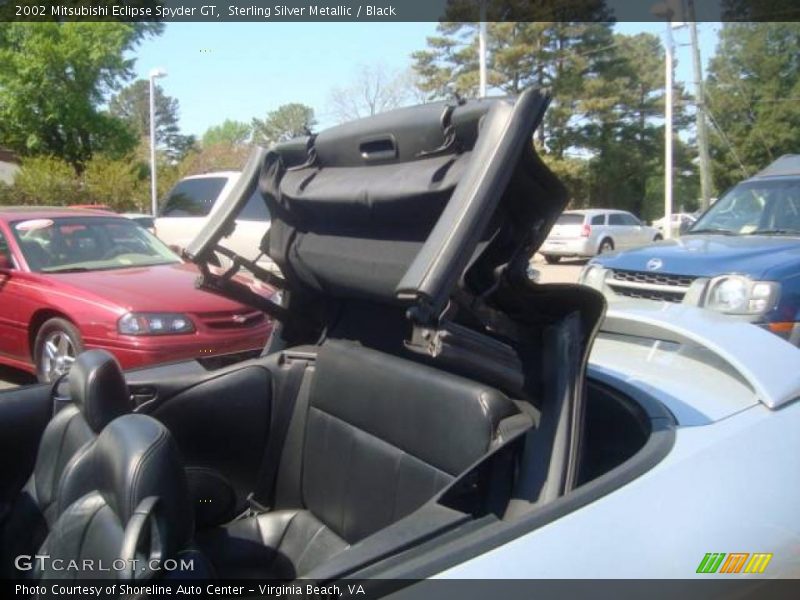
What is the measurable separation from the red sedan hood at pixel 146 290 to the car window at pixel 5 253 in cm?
54

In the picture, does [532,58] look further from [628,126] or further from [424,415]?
[424,415]

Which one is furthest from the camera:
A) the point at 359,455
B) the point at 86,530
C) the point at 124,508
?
the point at 359,455

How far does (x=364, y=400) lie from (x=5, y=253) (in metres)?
6.01

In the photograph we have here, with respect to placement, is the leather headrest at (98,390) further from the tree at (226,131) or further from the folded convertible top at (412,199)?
the tree at (226,131)

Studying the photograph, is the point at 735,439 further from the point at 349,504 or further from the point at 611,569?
the point at 349,504

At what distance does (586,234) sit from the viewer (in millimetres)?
22047

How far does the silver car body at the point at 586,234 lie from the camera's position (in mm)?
22109

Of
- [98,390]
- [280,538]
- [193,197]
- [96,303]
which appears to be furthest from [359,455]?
[193,197]

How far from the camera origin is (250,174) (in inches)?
102

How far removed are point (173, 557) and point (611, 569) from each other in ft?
3.02

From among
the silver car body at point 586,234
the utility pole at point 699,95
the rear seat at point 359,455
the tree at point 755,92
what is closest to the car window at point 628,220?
the silver car body at point 586,234

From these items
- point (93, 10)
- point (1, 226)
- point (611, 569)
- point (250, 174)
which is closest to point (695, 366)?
point (611, 569)

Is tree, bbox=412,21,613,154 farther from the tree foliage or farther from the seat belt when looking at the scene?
the seat belt

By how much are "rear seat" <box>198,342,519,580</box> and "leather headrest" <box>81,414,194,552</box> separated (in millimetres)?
662
